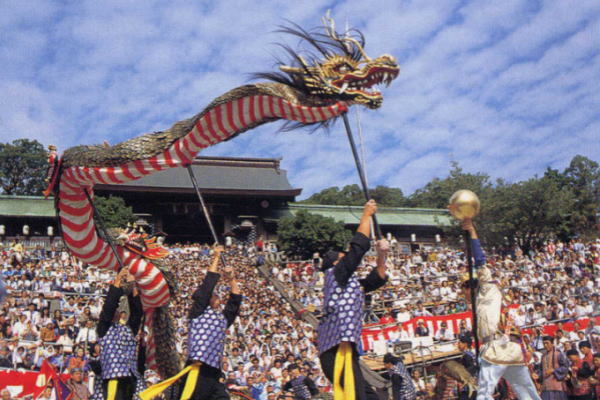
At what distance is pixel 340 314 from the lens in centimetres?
439

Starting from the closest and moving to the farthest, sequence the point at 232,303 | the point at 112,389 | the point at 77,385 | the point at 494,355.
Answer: the point at 494,355, the point at 232,303, the point at 112,389, the point at 77,385

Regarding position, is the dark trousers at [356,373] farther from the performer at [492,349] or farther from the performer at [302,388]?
the performer at [302,388]

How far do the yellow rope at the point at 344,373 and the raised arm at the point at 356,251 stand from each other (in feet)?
1.61

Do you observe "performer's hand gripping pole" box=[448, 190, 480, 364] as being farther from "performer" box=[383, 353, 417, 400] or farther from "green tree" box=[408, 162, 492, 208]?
"green tree" box=[408, 162, 492, 208]

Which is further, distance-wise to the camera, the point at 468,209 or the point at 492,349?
the point at 492,349

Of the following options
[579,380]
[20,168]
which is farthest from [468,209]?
[20,168]

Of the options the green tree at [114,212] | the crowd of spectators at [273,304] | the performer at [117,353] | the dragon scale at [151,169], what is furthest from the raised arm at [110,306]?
the green tree at [114,212]

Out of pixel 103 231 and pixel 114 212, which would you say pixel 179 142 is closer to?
pixel 103 231

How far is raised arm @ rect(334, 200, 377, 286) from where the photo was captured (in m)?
4.36

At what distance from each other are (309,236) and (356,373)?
72.8 feet

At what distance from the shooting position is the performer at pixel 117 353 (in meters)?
5.67

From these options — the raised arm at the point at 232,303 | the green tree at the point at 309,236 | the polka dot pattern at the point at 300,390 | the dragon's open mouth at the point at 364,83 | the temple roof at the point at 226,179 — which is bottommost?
the polka dot pattern at the point at 300,390

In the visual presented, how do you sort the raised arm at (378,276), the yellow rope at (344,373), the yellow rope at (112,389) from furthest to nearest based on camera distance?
the yellow rope at (112,389) < the raised arm at (378,276) < the yellow rope at (344,373)

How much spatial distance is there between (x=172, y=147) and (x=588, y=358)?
21.5 feet
